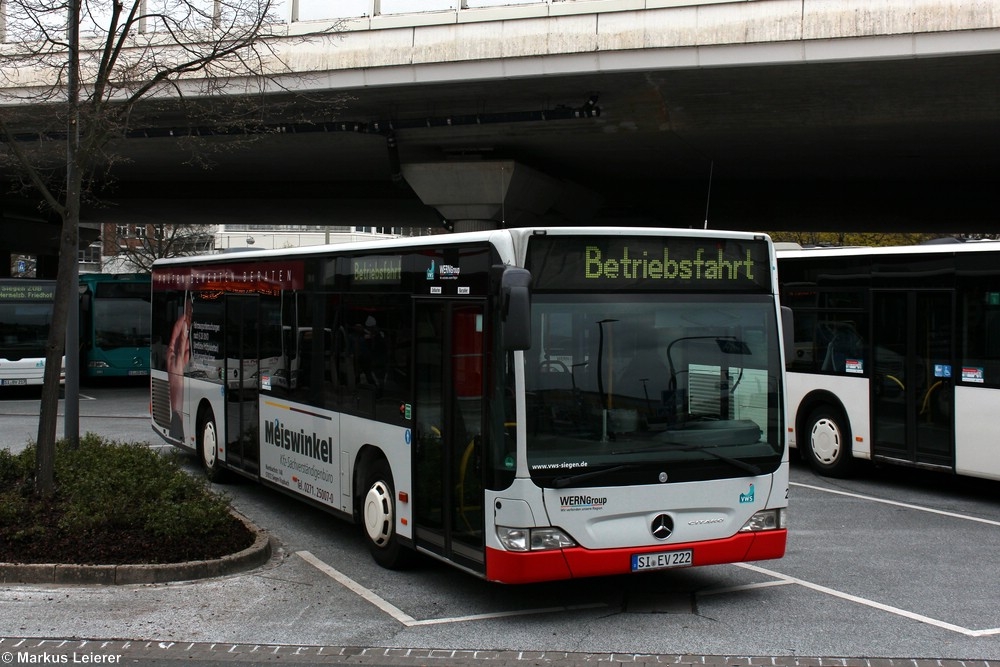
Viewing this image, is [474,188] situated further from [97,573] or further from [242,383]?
[97,573]

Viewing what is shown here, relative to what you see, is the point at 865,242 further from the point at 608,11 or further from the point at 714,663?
the point at 714,663

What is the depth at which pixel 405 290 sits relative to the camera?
337 inches

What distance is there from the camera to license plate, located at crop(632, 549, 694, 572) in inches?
287

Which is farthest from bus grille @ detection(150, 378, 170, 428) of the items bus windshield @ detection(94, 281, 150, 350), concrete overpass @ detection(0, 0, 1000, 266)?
bus windshield @ detection(94, 281, 150, 350)

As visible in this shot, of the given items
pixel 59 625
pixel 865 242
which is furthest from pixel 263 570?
pixel 865 242

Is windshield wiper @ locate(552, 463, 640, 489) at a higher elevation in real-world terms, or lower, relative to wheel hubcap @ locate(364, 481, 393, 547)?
higher

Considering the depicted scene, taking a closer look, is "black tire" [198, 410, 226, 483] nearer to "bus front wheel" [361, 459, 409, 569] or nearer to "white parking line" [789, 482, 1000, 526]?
"bus front wheel" [361, 459, 409, 569]

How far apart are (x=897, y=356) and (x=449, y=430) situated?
7.34m

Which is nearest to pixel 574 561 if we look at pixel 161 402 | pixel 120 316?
pixel 161 402

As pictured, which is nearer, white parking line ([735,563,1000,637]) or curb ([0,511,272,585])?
white parking line ([735,563,1000,637])

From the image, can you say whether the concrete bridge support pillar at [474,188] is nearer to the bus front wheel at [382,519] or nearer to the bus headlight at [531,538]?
the bus front wheel at [382,519]

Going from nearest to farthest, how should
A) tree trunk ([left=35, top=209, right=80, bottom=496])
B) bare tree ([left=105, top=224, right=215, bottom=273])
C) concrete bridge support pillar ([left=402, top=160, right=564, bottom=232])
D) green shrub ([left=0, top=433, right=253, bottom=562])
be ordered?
green shrub ([left=0, top=433, right=253, bottom=562])
tree trunk ([left=35, top=209, right=80, bottom=496])
concrete bridge support pillar ([left=402, top=160, right=564, bottom=232])
bare tree ([left=105, top=224, right=215, bottom=273])

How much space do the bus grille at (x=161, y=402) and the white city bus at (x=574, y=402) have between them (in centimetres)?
690

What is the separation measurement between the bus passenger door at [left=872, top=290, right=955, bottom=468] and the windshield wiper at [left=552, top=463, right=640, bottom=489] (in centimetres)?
661
